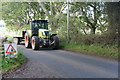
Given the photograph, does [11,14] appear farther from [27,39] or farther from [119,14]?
[119,14]

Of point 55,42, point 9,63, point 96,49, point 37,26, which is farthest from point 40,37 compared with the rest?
point 9,63

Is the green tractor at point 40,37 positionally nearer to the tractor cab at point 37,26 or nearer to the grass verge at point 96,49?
the tractor cab at point 37,26

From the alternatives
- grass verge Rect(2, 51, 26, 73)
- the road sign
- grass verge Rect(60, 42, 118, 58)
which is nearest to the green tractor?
grass verge Rect(60, 42, 118, 58)

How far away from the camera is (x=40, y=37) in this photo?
53.5ft

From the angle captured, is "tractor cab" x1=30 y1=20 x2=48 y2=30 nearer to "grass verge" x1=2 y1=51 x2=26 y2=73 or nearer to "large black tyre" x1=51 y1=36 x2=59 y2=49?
"large black tyre" x1=51 y1=36 x2=59 y2=49

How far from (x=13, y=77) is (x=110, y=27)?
26.9 ft

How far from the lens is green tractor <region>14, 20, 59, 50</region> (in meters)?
15.7

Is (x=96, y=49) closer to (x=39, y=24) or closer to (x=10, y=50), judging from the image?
(x=10, y=50)

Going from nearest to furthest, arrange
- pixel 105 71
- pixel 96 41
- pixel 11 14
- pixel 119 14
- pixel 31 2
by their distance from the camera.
A: pixel 105 71 < pixel 119 14 < pixel 96 41 < pixel 31 2 < pixel 11 14

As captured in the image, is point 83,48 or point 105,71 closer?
point 105,71

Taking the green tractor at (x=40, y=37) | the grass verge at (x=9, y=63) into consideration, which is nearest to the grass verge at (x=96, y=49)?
the green tractor at (x=40, y=37)

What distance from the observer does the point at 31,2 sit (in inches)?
962

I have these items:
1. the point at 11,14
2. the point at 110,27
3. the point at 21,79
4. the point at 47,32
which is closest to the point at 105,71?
the point at 21,79

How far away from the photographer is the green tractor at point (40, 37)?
15656 millimetres
